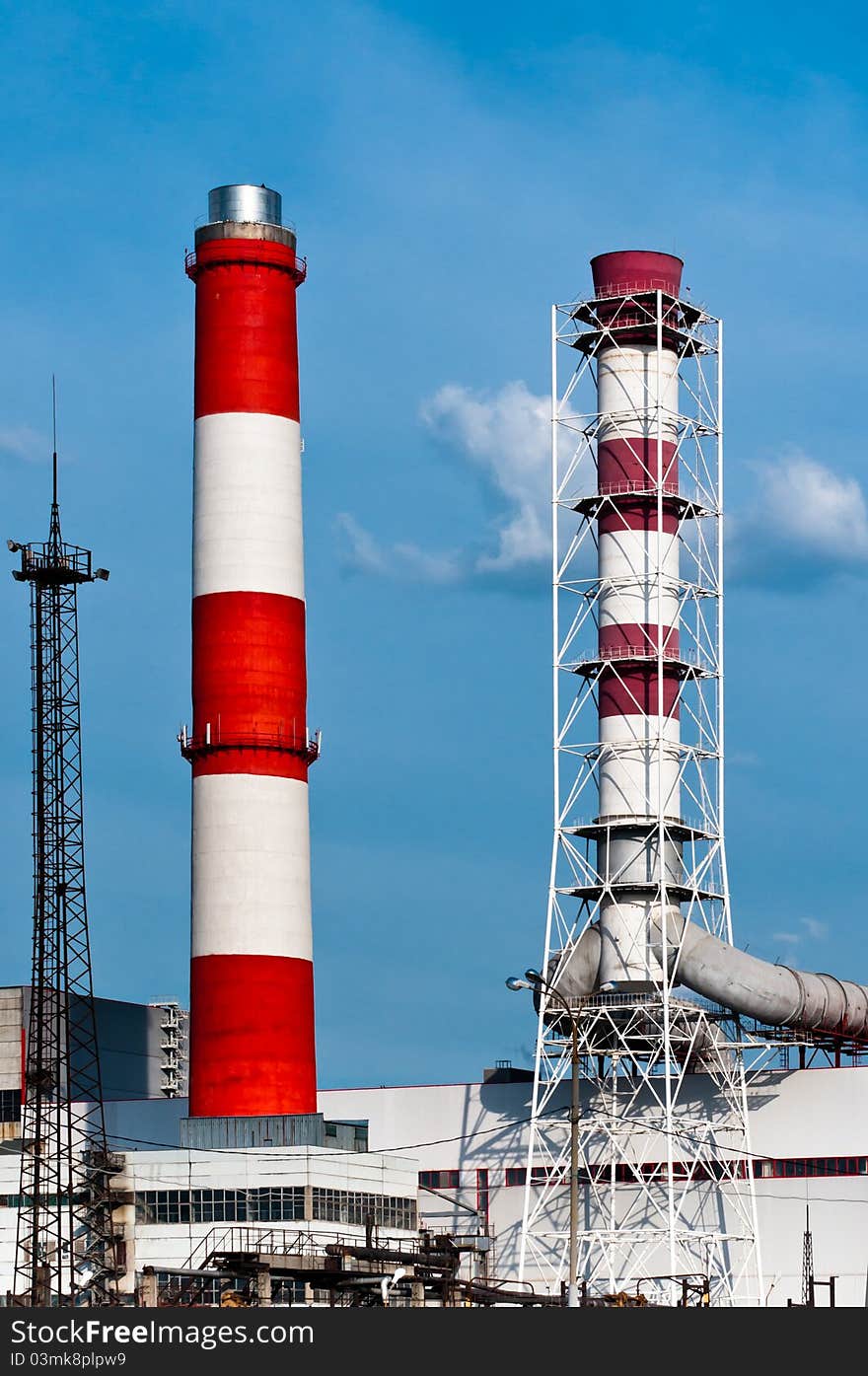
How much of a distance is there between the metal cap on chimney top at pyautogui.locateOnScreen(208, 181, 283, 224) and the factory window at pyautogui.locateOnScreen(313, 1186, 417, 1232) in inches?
1167

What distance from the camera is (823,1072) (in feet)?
238

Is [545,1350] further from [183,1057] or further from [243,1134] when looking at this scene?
[183,1057]

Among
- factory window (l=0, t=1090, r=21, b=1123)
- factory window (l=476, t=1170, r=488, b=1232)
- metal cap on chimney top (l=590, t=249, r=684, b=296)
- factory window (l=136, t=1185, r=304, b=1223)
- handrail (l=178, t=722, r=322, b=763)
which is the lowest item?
factory window (l=136, t=1185, r=304, b=1223)

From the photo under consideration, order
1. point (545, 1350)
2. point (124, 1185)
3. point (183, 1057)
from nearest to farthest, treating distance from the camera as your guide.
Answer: point (545, 1350), point (124, 1185), point (183, 1057)

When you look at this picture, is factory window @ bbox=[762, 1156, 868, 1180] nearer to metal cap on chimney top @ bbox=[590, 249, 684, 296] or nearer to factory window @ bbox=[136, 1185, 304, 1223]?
factory window @ bbox=[136, 1185, 304, 1223]

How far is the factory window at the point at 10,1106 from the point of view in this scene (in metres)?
78.8

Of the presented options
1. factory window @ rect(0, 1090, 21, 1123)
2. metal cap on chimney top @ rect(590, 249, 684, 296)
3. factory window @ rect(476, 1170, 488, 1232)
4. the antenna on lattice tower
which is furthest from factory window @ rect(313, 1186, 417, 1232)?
metal cap on chimney top @ rect(590, 249, 684, 296)

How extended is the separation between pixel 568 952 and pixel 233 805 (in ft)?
35.8

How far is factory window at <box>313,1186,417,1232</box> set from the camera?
69.1m

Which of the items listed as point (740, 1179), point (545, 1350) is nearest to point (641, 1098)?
point (740, 1179)

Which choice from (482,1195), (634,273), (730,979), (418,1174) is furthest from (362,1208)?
(634,273)

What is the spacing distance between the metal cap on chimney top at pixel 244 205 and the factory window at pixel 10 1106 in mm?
28485

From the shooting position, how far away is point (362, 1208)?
70.9 m

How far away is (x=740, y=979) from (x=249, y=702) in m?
16.4
